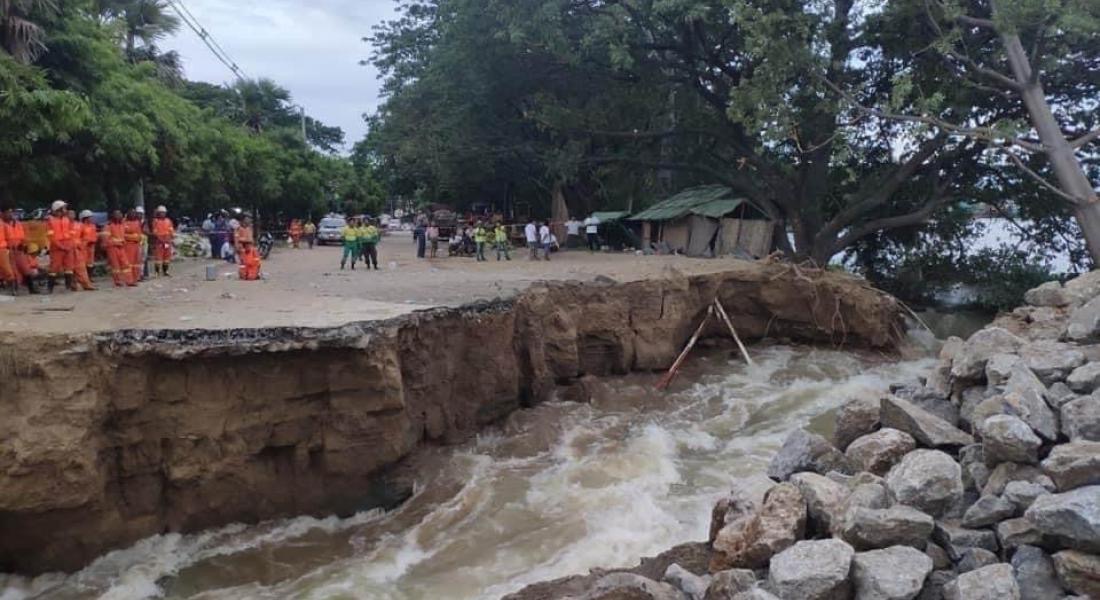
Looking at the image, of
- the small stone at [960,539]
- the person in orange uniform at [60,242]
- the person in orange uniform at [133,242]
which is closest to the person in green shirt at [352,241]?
the person in orange uniform at [133,242]

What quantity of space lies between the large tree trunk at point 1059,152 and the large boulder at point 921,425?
1104cm

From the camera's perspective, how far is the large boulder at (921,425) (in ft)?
22.8

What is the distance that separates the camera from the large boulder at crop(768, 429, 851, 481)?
7.10m

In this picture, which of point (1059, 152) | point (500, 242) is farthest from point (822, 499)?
point (500, 242)

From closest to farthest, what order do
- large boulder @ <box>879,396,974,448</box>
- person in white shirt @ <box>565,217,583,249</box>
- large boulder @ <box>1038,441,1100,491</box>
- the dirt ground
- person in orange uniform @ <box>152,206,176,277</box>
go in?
1. large boulder @ <box>1038,441,1100,491</box>
2. large boulder @ <box>879,396,974,448</box>
3. the dirt ground
4. person in orange uniform @ <box>152,206,176,277</box>
5. person in white shirt @ <box>565,217,583,249</box>

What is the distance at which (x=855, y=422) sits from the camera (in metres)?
7.60

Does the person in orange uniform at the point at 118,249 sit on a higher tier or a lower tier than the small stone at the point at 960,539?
higher

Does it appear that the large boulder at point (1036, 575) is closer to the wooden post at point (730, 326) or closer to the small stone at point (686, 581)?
the small stone at point (686, 581)

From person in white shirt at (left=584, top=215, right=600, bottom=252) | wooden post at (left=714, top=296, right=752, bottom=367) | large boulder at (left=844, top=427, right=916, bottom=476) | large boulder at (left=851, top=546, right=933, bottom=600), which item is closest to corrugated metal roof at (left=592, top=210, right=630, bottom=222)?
person in white shirt at (left=584, top=215, right=600, bottom=252)

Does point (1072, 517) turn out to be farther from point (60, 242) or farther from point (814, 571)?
point (60, 242)

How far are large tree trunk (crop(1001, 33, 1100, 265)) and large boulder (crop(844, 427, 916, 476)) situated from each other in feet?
37.7

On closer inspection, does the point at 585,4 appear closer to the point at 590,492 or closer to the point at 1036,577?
the point at 590,492

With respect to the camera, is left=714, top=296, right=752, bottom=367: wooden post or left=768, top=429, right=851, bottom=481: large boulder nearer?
left=768, top=429, right=851, bottom=481: large boulder

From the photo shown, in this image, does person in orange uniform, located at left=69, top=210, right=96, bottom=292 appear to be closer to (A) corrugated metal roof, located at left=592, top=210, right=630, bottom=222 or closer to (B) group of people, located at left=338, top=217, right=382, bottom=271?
(B) group of people, located at left=338, top=217, right=382, bottom=271
